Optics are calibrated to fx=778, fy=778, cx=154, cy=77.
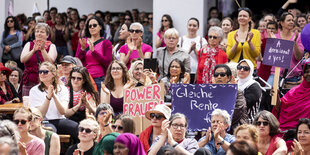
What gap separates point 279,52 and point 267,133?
1.94m

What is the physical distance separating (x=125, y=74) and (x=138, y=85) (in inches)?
9.6

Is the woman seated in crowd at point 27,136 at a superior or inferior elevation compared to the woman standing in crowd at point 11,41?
inferior

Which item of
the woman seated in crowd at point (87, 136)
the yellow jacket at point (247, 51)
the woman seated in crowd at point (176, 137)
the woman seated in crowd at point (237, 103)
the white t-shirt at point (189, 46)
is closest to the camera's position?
the woman seated in crowd at point (176, 137)

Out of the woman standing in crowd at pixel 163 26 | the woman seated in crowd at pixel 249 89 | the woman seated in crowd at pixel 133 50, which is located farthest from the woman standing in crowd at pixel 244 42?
the woman standing in crowd at pixel 163 26

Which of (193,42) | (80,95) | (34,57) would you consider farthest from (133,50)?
(80,95)

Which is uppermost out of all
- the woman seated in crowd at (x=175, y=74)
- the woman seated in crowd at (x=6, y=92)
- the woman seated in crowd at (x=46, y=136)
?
the woman seated in crowd at (x=175, y=74)

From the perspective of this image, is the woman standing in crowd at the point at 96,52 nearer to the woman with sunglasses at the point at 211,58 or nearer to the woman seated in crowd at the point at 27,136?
the woman with sunglasses at the point at 211,58

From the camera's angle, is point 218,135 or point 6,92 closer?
point 218,135

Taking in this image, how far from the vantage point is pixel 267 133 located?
9.18 m

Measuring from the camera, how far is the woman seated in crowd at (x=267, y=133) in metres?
9.11

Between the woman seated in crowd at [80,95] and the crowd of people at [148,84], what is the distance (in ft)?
0.05

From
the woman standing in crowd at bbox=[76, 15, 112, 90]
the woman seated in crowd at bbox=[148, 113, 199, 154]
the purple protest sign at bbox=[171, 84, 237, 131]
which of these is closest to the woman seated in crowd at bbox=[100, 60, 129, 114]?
the woman standing in crowd at bbox=[76, 15, 112, 90]

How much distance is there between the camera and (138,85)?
11164 mm

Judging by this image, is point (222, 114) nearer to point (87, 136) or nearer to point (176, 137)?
point (176, 137)
